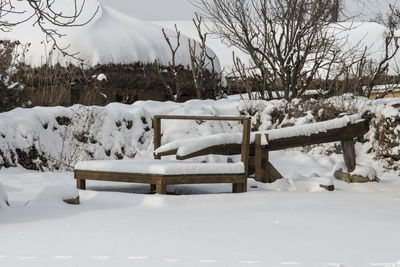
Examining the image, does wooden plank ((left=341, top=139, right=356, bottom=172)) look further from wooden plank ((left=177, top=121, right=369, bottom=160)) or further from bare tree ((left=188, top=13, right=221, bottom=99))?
bare tree ((left=188, top=13, right=221, bottom=99))

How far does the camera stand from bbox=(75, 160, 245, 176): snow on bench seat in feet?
21.2

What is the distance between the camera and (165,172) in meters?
6.42

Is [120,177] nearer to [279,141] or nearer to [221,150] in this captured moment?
[221,150]

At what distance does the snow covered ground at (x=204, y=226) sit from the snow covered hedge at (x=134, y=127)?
3.39ft

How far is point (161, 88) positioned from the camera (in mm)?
13781

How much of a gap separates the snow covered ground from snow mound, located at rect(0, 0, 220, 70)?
5622 millimetres

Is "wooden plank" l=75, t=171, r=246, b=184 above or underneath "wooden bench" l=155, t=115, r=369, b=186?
underneath

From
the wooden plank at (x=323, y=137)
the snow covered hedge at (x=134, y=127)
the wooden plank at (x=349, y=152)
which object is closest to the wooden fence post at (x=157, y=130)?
the wooden plank at (x=323, y=137)

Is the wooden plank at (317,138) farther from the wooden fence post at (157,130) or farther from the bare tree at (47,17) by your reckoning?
the bare tree at (47,17)

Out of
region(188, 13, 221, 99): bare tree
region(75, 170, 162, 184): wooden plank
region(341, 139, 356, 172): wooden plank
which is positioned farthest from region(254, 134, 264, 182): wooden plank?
region(188, 13, 221, 99): bare tree

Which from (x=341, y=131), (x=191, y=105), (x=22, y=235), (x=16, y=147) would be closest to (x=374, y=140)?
(x=341, y=131)

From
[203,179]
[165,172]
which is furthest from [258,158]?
[165,172]

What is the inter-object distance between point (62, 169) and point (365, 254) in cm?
584

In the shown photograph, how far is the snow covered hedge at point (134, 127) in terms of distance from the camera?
8.82 m
